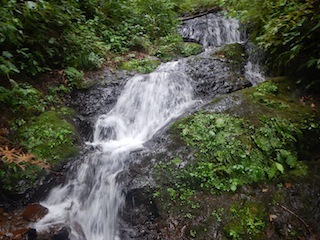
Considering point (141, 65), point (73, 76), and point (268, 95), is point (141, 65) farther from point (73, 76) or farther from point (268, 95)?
point (268, 95)

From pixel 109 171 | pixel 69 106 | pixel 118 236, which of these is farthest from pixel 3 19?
pixel 118 236

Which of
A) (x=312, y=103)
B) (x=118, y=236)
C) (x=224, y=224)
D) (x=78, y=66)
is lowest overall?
(x=118, y=236)

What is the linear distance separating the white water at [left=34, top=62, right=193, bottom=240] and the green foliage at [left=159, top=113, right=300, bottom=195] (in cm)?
104

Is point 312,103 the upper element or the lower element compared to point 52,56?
lower

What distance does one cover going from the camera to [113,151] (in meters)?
4.67

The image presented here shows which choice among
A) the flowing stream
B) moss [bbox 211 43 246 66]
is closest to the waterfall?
moss [bbox 211 43 246 66]

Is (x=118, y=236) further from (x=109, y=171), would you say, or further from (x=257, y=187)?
(x=257, y=187)

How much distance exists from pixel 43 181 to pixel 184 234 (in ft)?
7.49

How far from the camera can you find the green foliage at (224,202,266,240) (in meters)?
3.14

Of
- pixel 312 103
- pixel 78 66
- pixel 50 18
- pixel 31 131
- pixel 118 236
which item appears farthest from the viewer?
pixel 78 66

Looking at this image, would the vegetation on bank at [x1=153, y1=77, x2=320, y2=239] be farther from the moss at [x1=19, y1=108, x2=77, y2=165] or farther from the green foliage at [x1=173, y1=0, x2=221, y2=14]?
the green foliage at [x1=173, y1=0, x2=221, y2=14]

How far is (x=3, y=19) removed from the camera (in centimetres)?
404

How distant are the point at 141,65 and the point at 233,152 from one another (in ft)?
13.7

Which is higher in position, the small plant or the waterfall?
the waterfall
